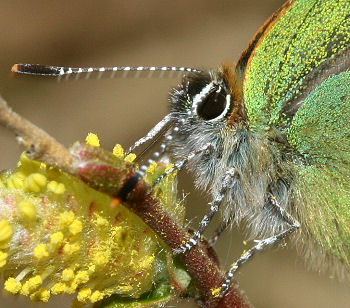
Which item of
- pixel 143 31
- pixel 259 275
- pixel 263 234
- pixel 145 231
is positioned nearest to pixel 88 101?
pixel 143 31

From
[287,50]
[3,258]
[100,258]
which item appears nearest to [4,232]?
[3,258]

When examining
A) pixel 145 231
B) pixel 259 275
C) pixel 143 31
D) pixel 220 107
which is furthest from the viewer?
pixel 143 31

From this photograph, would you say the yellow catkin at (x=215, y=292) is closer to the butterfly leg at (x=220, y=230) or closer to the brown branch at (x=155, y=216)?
the brown branch at (x=155, y=216)

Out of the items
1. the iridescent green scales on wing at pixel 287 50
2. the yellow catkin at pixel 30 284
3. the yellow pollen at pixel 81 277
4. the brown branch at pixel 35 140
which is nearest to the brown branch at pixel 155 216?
the brown branch at pixel 35 140

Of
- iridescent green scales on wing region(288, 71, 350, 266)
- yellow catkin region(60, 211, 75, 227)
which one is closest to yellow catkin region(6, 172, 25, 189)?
yellow catkin region(60, 211, 75, 227)

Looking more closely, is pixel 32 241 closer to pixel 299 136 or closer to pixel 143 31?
pixel 299 136
